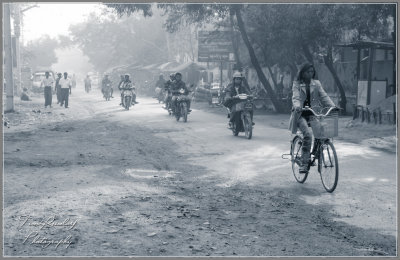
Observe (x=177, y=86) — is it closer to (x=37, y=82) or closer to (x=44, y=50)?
(x=37, y=82)

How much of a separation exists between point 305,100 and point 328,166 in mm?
1047

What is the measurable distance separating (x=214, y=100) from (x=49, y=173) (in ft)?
75.3

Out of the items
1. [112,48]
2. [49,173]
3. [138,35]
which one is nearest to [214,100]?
[49,173]

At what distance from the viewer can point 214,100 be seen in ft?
102

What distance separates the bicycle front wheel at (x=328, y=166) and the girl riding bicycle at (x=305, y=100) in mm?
276

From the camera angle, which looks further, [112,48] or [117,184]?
[112,48]

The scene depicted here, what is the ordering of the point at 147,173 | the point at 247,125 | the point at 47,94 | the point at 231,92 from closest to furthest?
1. the point at 147,173
2. the point at 247,125
3. the point at 231,92
4. the point at 47,94

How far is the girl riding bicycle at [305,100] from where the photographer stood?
7645 mm

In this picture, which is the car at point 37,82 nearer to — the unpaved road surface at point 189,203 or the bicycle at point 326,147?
the unpaved road surface at point 189,203

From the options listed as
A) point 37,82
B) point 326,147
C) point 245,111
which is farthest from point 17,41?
point 326,147

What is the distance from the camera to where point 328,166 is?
7344mm

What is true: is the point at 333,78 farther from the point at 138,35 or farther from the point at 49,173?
the point at 138,35

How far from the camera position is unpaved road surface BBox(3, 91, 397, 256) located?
4945mm

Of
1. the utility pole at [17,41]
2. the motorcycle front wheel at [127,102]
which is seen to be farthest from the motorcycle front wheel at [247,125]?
the utility pole at [17,41]
